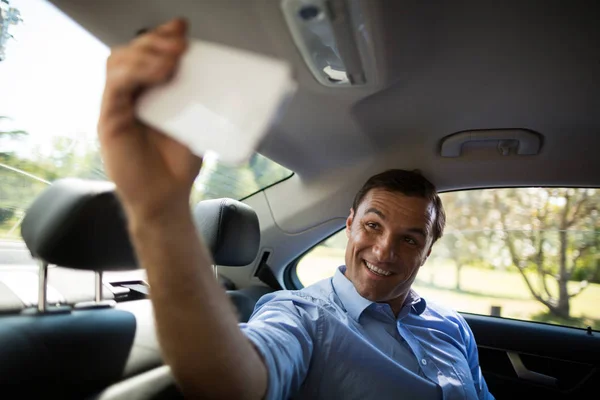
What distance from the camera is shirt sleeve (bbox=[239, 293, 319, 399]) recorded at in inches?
35.5

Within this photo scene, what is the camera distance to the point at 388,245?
1.69m

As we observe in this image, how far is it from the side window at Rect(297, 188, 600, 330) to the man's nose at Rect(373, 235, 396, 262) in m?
0.75

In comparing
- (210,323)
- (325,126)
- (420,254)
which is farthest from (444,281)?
(210,323)

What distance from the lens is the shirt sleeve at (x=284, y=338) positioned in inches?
35.5

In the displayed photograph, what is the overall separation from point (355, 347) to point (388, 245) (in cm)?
45

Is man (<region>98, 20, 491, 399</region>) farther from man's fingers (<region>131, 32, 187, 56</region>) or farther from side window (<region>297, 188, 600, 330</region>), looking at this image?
side window (<region>297, 188, 600, 330</region>)

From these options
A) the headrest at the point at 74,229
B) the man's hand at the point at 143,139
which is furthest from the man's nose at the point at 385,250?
the man's hand at the point at 143,139

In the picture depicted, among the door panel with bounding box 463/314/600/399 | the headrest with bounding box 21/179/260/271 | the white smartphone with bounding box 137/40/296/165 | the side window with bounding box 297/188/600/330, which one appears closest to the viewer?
the white smartphone with bounding box 137/40/296/165

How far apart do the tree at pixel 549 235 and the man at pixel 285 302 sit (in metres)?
0.78

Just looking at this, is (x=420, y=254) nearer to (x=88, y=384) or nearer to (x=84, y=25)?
(x=88, y=384)

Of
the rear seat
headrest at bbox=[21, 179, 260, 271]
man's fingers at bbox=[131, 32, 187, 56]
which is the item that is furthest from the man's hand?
headrest at bbox=[21, 179, 260, 271]

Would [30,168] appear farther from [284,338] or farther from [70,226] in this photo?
[284,338]

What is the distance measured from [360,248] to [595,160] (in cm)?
129

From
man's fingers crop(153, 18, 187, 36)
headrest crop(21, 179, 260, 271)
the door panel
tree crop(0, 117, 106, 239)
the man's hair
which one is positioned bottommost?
the door panel
